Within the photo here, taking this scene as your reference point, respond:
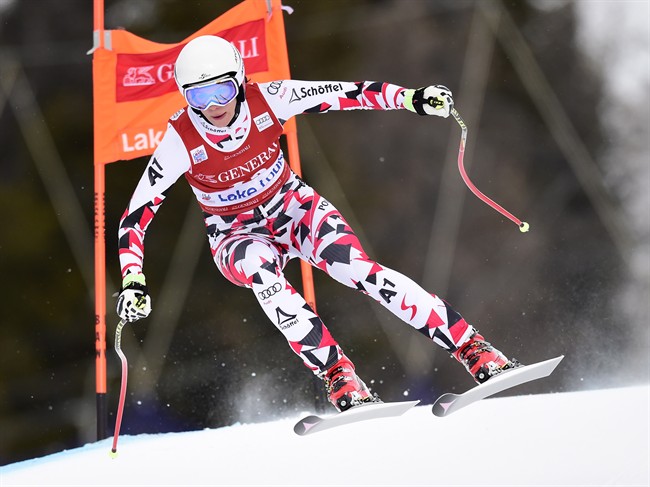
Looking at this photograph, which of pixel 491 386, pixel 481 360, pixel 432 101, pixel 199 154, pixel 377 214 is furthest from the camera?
Result: pixel 377 214

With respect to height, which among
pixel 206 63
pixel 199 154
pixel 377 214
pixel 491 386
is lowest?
pixel 491 386

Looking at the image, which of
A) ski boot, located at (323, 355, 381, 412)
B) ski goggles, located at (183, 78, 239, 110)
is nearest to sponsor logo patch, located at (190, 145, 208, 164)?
ski goggles, located at (183, 78, 239, 110)

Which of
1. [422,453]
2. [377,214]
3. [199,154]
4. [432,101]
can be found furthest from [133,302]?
[377,214]

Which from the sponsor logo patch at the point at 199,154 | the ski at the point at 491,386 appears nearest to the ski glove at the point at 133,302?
the sponsor logo patch at the point at 199,154

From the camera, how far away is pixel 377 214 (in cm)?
471

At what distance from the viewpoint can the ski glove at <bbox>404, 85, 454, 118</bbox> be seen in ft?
8.67

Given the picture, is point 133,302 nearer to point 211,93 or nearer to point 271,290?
point 271,290

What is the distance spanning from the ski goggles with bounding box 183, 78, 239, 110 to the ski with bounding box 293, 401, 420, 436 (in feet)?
3.52

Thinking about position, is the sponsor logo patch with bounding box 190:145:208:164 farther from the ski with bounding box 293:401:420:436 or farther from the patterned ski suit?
the ski with bounding box 293:401:420:436

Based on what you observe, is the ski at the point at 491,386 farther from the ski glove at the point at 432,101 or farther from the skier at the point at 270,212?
the ski glove at the point at 432,101

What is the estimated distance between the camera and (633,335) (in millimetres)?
4766

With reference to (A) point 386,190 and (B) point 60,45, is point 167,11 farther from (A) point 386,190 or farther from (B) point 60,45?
(A) point 386,190

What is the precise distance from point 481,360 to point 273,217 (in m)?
0.91

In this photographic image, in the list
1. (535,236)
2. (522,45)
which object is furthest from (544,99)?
(535,236)
